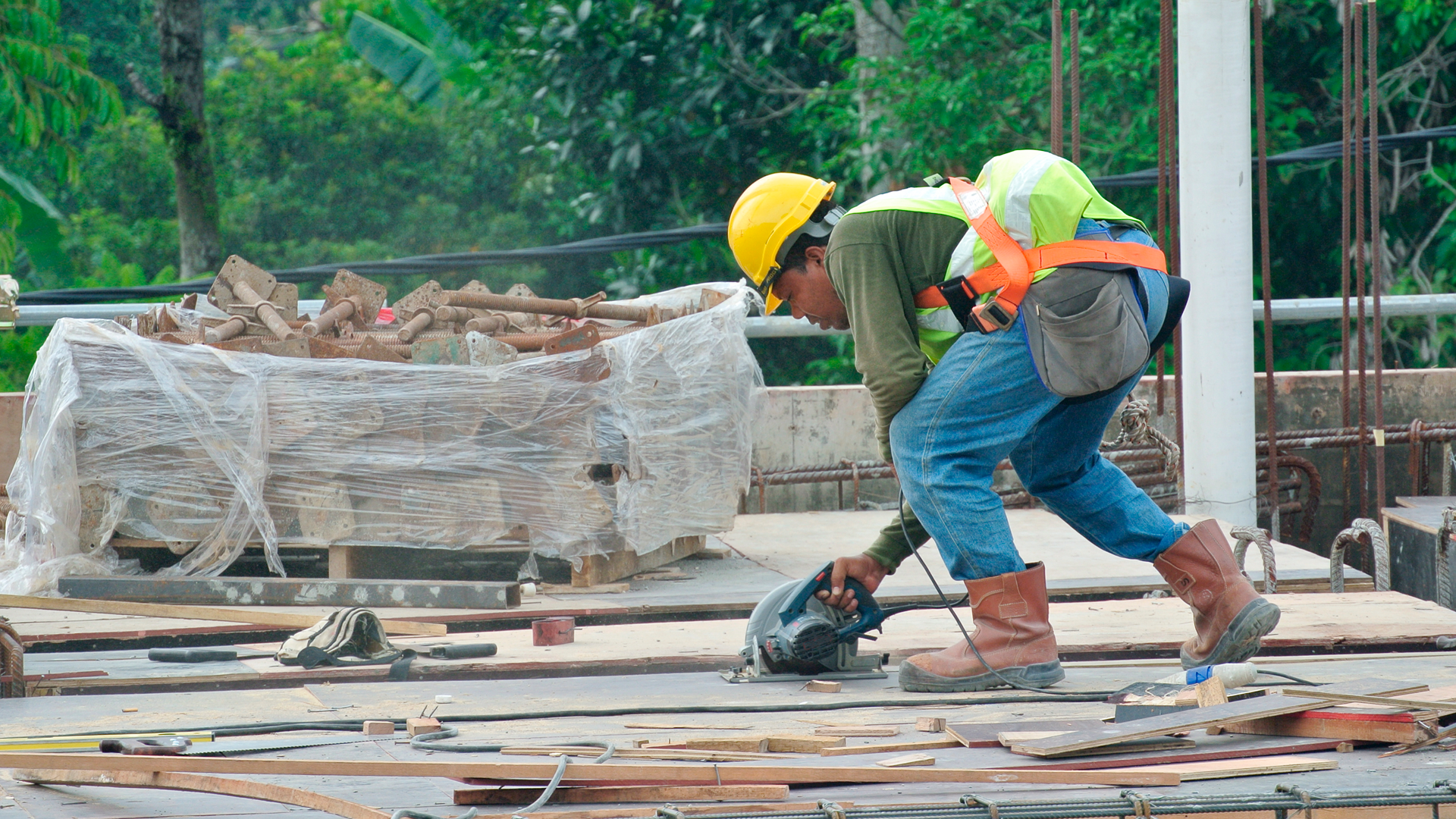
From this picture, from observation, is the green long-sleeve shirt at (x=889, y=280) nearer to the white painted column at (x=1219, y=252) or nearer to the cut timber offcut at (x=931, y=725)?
the cut timber offcut at (x=931, y=725)

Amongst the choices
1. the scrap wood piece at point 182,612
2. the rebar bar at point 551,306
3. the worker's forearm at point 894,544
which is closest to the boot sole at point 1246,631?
the worker's forearm at point 894,544

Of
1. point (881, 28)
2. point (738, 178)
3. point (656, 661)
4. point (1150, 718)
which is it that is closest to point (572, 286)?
point (738, 178)

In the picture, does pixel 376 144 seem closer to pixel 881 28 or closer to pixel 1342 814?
pixel 881 28

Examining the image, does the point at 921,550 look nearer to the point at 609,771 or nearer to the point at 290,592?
the point at 290,592

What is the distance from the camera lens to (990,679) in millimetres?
3211

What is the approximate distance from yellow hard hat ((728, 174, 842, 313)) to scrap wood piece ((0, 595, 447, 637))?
1684 mm

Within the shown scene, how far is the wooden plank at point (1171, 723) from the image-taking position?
246 cm

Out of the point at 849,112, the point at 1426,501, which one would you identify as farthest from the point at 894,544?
the point at 849,112

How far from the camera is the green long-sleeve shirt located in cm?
312

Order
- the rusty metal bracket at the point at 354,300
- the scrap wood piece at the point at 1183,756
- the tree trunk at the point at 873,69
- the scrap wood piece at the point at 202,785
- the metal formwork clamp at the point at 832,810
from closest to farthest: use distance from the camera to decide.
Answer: the metal formwork clamp at the point at 832,810, the scrap wood piece at the point at 202,785, the scrap wood piece at the point at 1183,756, the rusty metal bracket at the point at 354,300, the tree trunk at the point at 873,69

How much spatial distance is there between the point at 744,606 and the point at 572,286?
11.8 meters

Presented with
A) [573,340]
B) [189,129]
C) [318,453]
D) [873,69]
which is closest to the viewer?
[318,453]

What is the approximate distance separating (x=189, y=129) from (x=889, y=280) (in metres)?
12.7

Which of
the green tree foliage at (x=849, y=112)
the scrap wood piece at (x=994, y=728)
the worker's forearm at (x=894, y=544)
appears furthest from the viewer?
the green tree foliage at (x=849, y=112)
